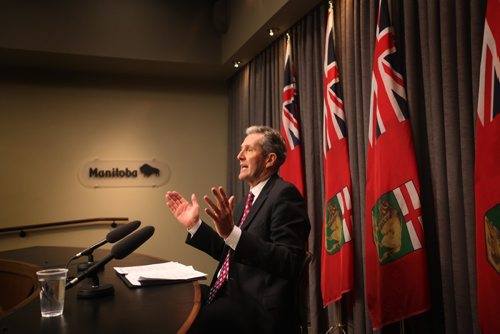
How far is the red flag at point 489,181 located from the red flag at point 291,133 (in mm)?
1604

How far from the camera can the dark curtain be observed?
5.70ft

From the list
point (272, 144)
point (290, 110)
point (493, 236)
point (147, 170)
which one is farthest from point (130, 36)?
point (493, 236)

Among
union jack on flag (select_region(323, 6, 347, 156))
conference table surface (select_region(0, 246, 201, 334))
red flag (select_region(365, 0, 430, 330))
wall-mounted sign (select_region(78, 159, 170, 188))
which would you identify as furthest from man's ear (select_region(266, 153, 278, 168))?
wall-mounted sign (select_region(78, 159, 170, 188))

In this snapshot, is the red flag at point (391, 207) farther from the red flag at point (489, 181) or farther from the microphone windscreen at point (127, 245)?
the microphone windscreen at point (127, 245)

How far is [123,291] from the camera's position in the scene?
153cm

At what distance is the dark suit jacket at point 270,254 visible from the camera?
1667 mm

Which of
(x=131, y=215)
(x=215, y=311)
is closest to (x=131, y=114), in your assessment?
(x=131, y=215)

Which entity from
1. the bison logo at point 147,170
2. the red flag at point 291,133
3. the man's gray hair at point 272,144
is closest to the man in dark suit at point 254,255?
the man's gray hair at point 272,144

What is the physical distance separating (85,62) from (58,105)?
2.09ft

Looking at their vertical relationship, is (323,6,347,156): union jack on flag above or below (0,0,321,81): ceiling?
below

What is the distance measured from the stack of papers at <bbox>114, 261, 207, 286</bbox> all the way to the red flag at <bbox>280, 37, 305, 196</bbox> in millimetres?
1409

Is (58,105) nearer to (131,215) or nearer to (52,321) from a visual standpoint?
(131,215)

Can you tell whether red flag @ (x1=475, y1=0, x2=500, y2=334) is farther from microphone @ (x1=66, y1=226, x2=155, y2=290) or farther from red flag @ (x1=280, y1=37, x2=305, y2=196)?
red flag @ (x1=280, y1=37, x2=305, y2=196)

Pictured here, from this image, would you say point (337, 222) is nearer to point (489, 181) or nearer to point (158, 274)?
point (489, 181)
